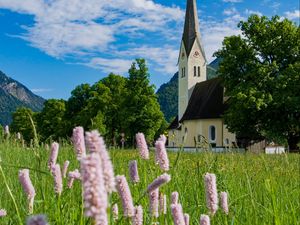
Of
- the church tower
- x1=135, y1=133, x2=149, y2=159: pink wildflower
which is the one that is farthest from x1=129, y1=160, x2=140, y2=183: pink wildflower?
the church tower

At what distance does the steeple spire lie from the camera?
72912 mm

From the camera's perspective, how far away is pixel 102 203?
76cm

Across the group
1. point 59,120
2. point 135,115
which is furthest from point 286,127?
point 59,120

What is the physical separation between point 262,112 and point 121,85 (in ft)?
87.4

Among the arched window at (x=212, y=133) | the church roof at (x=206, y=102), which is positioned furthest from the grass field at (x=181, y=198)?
the arched window at (x=212, y=133)

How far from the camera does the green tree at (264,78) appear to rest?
39.8 meters

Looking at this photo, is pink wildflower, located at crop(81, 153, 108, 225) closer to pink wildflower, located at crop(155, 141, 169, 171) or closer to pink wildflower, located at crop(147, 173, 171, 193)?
pink wildflower, located at crop(147, 173, 171, 193)

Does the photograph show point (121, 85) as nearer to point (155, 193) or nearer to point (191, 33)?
point (191, 33)

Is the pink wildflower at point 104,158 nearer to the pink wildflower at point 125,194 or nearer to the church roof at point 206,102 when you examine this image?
the pink wildflower at point 125,194

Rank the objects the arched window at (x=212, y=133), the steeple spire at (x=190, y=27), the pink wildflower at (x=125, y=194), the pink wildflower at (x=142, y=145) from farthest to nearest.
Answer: the steeple spire at (x=190, y=27), the arched window at (x=212, y=133), the pink wildflower at (x=142, y=145), the pink wildflower at (x=125, y=194)

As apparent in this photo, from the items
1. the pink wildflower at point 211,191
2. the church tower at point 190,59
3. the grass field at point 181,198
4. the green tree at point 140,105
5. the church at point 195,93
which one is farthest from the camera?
the church tower at point 190,59

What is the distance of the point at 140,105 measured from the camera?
5312 centimetres

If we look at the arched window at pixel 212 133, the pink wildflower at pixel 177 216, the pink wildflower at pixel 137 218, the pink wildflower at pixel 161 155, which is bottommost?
the pink wildflower at pixel 137 218

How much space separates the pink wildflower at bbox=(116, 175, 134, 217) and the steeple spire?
71979mm
